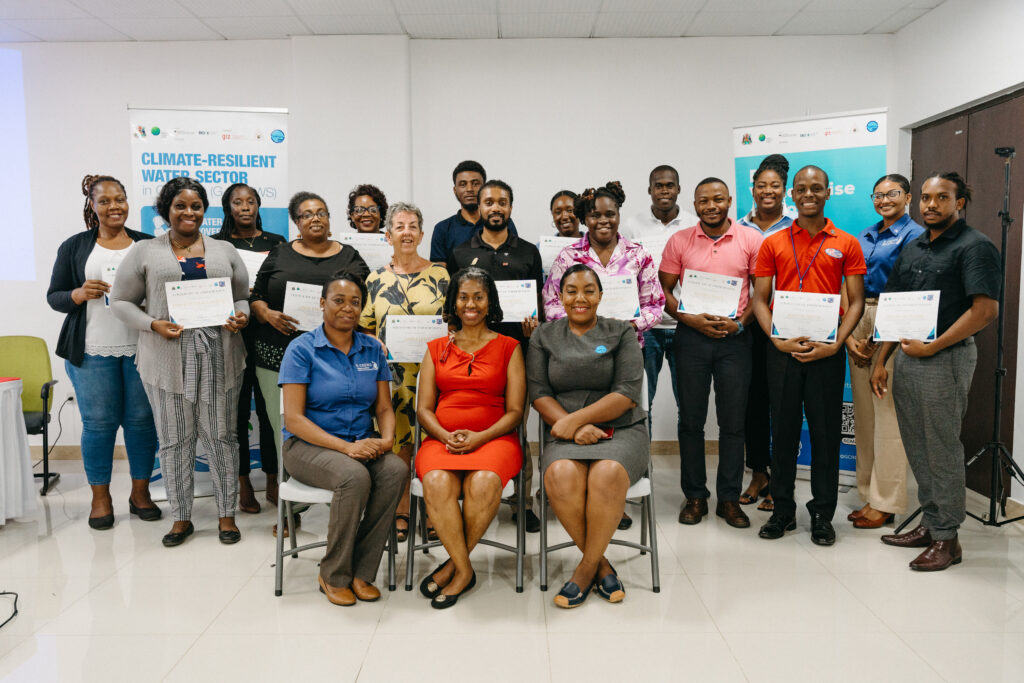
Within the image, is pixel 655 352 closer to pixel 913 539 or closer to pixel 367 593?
pixel 913 539


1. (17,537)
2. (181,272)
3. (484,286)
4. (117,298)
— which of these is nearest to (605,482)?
(484,286)

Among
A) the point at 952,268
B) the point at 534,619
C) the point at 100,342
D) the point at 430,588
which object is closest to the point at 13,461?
the point at 100,342

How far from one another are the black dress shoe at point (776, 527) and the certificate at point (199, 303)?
3149mm

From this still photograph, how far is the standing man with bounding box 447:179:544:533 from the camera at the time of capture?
137 inches

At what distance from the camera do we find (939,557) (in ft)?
10.3

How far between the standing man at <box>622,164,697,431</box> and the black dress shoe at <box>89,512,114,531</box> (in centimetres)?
327

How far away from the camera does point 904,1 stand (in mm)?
4684

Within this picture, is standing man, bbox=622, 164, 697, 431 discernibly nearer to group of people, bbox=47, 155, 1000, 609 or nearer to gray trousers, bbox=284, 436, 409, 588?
group of people, bbox=47, 155, 1000, 609

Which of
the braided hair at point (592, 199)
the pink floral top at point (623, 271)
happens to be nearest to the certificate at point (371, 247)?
the pink floral top at point (623, 271)

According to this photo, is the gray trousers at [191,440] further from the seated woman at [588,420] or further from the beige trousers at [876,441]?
the beige trousers at [876,441]

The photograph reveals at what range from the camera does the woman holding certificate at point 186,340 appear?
134 inches

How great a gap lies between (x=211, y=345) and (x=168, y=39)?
10.8 ft

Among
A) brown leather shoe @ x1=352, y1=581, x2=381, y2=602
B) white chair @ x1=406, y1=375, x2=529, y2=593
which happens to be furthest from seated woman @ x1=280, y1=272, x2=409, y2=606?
white chair @ x1=406, y1=375, x2=529, y2=593

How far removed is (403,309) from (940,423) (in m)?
2.75
